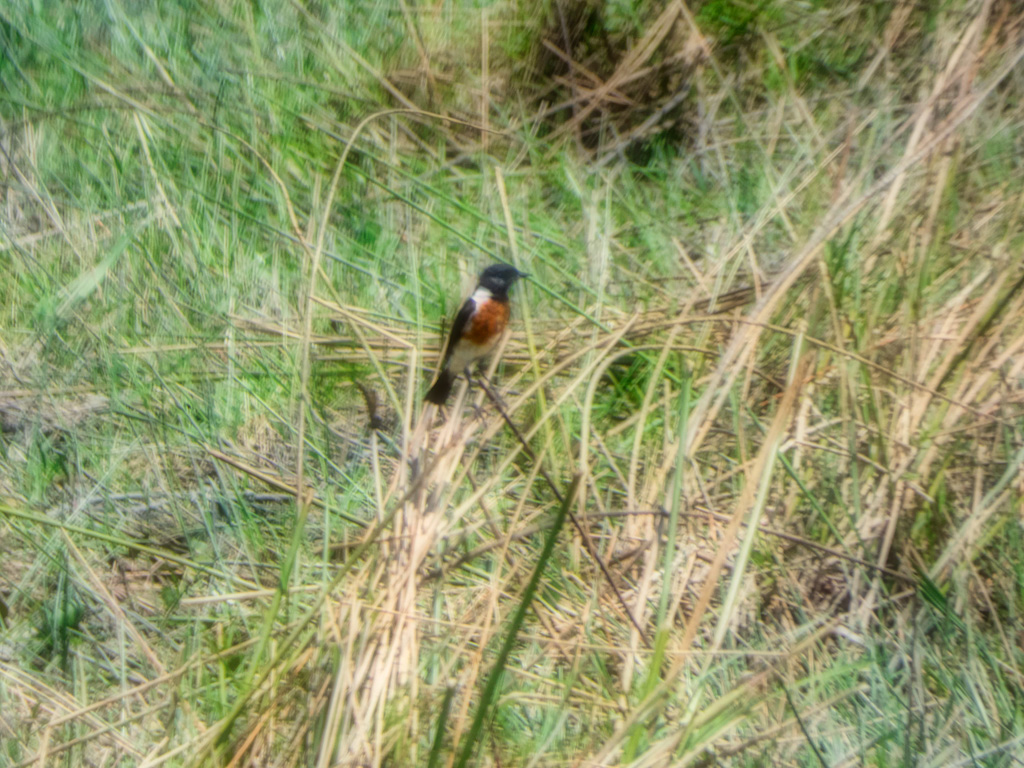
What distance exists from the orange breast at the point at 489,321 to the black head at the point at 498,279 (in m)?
0.04

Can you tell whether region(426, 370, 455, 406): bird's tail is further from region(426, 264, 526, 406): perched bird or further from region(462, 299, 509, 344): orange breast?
region(462, 299, 509, 344): orange breast

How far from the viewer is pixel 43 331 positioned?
2.87 m

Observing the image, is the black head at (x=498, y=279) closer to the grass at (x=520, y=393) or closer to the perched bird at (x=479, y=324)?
Answer: the perched bird at (x=479, y=324)

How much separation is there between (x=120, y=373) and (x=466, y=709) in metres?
1.56

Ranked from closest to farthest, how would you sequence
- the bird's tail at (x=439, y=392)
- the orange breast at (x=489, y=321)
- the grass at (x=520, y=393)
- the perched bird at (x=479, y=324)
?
the grass at (x=520, y=393), the bird's tail at (x=439, y=392), the perched bird at (x=479, y=324), the orange breast at (x=489, y=321)

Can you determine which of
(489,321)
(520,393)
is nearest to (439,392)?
(520,393)

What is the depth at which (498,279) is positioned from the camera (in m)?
2.96

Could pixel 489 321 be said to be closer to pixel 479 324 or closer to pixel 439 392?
pixel 479 324

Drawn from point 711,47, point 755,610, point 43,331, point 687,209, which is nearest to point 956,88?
point 687,209

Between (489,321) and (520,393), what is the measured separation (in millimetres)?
300

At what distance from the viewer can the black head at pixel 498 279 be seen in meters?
2.88

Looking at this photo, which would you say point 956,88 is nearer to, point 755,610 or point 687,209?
point 687,209

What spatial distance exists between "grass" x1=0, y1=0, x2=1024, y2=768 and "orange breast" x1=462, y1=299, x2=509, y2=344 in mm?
126

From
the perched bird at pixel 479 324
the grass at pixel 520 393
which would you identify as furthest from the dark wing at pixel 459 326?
the grass at pixel 520 393
